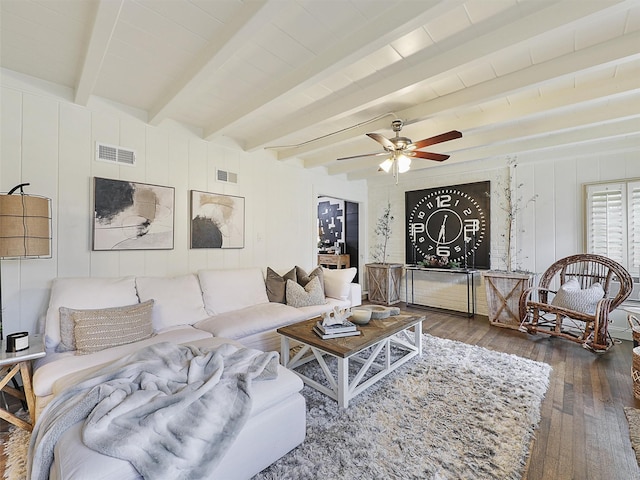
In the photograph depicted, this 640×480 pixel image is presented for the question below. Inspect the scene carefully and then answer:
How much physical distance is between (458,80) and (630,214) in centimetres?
317

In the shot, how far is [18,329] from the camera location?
2357mm

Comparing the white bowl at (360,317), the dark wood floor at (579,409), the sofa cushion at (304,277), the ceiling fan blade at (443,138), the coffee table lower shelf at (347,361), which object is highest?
the ceiling fan blade at (443,138)

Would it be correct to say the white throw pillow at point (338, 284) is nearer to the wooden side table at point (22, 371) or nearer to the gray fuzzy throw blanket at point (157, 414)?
the gray fuzzy throw blanket at point (157, 414)

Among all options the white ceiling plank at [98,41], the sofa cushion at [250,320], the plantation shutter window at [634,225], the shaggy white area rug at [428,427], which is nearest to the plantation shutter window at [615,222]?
the plantation shutter window at [634,225]

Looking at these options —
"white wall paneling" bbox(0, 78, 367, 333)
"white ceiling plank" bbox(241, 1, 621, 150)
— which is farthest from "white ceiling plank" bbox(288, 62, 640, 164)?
"white wall paneling" bbox(0, 78, 367, 333)

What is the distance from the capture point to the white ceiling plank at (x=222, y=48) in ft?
5.13

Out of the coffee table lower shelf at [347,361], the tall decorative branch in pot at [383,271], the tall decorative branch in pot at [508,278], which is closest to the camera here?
the coffee table lower shelf at [347,361]

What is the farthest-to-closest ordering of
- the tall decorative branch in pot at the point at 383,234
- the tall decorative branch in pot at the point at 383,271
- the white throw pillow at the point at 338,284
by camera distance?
the tall decorative branch in pot at the point at 383,234
the tall decorative branch in pot at the point at 383,271
the white throw pillow at the point at 338,284

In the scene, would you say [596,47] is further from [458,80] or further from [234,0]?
[234,0]

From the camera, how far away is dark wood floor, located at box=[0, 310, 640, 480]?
158 cm

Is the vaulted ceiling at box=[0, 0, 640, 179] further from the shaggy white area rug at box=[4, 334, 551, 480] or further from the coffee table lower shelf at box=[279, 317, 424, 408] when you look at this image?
the shaggy white area rug at box=[4, 334, 551, 480]

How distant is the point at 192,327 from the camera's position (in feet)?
8.93

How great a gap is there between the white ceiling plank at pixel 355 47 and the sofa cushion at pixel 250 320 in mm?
2022

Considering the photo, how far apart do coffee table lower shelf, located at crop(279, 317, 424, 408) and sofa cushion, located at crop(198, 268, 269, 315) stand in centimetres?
92
